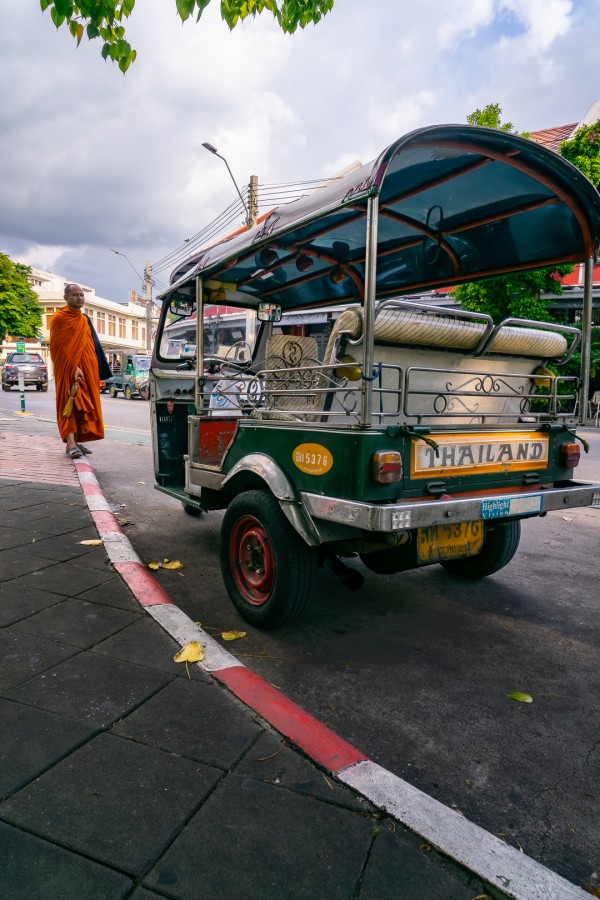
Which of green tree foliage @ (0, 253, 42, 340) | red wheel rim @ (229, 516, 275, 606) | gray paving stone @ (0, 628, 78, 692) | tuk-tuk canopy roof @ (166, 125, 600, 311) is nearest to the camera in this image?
gray paving stone @ (0, 628, 78, 692)

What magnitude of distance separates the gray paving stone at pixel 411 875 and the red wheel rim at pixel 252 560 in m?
1.53

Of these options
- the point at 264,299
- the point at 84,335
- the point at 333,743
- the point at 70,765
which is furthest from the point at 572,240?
the point at 84,335

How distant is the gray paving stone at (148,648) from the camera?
2488mm

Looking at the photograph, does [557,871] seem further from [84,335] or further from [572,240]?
[84,335]

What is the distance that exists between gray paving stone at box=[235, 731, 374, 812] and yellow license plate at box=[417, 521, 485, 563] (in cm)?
127

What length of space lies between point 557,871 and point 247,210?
20436mm

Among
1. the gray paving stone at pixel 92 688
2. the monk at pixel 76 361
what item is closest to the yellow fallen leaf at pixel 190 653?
the gray paving stone at pixel 92 688

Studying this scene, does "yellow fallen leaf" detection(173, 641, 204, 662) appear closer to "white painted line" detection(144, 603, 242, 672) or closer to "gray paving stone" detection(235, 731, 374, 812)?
"white painted line" detection(144, 603, 242, 672)

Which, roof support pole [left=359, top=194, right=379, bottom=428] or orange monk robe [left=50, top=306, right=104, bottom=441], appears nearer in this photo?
roof support pole [left=359, top=194, right=379, bottom=428]

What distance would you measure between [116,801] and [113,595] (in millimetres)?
1685

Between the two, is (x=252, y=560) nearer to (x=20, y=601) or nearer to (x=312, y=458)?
(x=312, y=458)

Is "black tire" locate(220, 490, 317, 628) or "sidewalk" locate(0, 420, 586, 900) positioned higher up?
"black tire" locate(220, 490, 317, 628)

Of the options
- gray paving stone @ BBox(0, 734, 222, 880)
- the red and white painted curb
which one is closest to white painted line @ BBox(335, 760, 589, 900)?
the red and white painted curb

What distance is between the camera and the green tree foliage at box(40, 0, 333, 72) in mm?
3828
